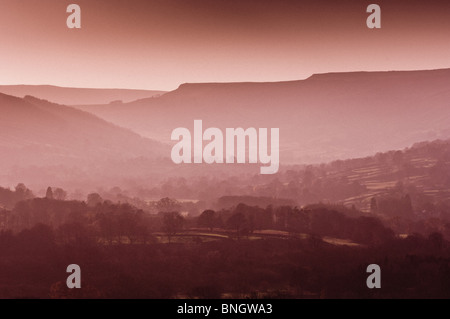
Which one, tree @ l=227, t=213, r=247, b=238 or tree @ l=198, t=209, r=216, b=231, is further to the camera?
tree @ l=198, t=209, r=216, b=231

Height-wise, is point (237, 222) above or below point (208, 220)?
below

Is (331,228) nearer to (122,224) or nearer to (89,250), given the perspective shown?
(122,224)

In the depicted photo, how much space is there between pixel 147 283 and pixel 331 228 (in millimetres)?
60866

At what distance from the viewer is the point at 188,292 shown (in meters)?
93.8

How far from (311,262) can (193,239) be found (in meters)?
29.6

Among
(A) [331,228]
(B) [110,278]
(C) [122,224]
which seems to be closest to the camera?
(B) [110,278]

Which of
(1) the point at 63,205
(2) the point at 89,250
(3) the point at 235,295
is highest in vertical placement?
(1) the point at 63,205

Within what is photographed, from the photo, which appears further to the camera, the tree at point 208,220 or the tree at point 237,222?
the tree at point 208,220

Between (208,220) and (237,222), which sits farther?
(208,220)

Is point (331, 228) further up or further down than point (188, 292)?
further up

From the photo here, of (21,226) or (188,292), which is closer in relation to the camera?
(188,292)

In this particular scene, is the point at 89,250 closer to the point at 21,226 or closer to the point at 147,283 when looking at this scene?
the point at 147,283
